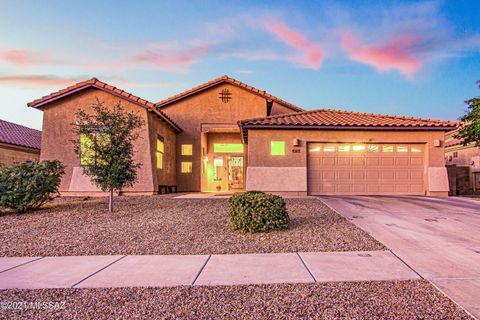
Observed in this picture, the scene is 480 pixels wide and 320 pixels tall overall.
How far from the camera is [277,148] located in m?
14.5

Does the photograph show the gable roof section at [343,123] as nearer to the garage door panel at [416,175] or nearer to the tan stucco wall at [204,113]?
the garage door panel at [416,175]

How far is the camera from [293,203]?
11.0 metres

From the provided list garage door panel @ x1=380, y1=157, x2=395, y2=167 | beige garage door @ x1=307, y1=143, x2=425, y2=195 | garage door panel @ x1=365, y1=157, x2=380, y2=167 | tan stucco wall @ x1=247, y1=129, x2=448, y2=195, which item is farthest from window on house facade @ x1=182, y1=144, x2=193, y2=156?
garage door panel @ x1=380, y1=157, x2=395, y2=167

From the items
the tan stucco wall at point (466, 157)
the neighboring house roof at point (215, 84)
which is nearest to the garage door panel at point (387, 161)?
the neighboring house roof at point (215, 84)

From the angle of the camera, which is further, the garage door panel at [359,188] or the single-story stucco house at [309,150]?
the garage door panel at [359,188]

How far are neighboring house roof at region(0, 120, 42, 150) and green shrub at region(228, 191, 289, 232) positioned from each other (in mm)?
17968

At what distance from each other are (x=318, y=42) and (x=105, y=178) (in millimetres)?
13869

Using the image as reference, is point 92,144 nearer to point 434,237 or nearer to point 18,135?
point 434,237

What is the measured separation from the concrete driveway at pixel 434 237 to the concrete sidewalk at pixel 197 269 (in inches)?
16.7

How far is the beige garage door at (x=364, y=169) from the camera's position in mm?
14594

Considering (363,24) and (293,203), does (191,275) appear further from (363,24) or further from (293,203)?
(363,24)

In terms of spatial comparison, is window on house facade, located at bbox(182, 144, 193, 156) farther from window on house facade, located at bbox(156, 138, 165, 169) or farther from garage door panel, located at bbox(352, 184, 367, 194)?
garage door panel, located at bbox(352, 184, 367, 194)

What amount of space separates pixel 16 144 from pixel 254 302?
21420 mm

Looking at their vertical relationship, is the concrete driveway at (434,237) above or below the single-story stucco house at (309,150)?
below
